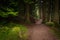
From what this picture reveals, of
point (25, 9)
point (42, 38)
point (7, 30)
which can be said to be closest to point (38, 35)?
point (42, 38)

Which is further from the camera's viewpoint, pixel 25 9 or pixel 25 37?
pixel 25 9

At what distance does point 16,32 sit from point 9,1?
2820 mm

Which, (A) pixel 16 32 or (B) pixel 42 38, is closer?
(A) pixel 16 32

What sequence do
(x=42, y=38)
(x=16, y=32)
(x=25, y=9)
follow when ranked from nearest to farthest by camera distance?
(x=16, y=32)
(x=42, y=38)
(x=25, y=9)

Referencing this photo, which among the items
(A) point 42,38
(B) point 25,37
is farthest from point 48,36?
(B) point 25,37

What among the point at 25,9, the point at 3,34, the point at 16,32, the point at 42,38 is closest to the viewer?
the point at 3,34

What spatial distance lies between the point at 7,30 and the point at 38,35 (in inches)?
126

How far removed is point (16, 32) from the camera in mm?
11320

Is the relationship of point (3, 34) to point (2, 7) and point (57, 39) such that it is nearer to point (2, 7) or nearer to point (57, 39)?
point (2, 7)

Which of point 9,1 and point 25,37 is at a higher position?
point 9,1

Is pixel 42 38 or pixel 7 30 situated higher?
pixel 7 30

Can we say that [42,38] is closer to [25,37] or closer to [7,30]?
[25,37]

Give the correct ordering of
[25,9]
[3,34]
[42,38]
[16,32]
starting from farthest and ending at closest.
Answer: [25,9], [42,38], [16,32], [3,34]

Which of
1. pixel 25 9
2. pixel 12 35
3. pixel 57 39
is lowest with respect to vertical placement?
pixel 57 39
